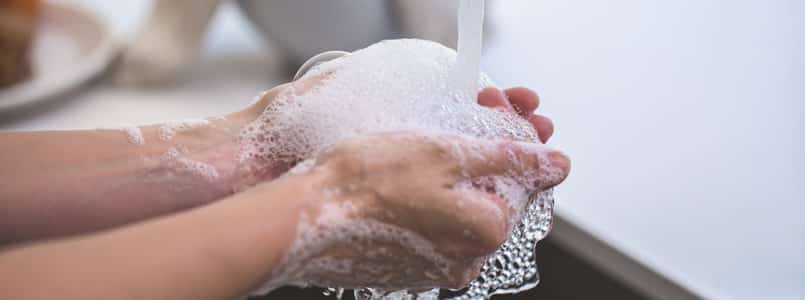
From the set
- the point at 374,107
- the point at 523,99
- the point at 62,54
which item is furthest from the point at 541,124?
the point at 62,54

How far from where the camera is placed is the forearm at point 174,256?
0.45m

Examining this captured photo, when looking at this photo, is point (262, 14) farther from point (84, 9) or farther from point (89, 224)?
point (89, 224)

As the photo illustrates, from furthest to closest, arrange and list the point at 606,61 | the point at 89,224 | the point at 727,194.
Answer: the point at 606,61, the point at 727,194, the point at 89,224

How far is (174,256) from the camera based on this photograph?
482 mm

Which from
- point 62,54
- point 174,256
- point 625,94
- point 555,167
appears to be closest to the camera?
point 174,256

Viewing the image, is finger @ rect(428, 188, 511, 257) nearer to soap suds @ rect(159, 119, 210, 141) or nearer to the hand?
the hand

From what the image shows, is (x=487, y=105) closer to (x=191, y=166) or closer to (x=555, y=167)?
(x=555, y=167)

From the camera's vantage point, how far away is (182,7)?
1047mm

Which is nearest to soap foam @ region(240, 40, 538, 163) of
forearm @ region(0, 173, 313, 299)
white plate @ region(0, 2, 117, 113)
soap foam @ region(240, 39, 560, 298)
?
soap foam @ region(240, 39, 560, 298)

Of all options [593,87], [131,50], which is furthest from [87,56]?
[593,87]

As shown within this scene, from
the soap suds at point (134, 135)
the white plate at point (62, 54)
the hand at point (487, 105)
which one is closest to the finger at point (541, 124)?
the hand at point (487, 105)

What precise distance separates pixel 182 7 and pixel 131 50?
100 millimetres

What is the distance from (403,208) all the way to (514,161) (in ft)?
0.30

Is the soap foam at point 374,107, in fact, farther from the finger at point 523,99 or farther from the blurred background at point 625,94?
the blurred background at point 625,94
